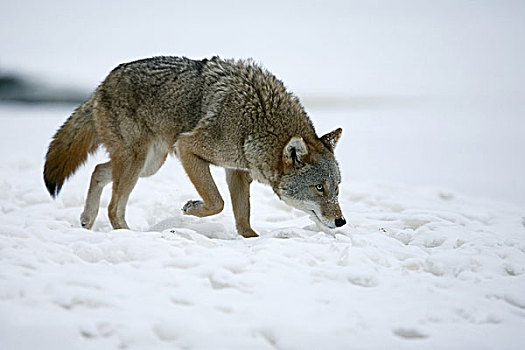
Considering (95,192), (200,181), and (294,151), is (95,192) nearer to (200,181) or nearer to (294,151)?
(200,181)

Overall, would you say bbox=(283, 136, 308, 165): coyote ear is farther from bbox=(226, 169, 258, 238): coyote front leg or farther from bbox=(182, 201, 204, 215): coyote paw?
bbox=(182, 201, 204, 215): coyote paw

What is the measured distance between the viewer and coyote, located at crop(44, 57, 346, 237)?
499 centimetres

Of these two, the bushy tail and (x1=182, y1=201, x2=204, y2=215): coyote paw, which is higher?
the bushy tail

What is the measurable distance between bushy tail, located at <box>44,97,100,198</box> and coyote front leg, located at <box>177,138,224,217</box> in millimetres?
981

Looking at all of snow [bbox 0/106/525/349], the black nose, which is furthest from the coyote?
snow [bbox 0/106/525/349]

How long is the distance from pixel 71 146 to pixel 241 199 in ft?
5.66

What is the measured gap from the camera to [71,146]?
5.42 m

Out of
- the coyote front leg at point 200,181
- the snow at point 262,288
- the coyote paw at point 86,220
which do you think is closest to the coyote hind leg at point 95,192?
the coyote paw at point 86,220

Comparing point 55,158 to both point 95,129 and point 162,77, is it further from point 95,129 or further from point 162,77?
point 162,77

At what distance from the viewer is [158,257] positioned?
3.59 m

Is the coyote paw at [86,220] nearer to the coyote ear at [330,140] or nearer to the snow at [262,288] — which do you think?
the snow at [262,288]

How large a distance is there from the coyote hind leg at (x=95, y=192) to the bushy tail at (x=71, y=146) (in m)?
0.20

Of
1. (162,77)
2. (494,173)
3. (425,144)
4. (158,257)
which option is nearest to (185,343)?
(158,257)

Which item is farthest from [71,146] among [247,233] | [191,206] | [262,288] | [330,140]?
[262,288]
